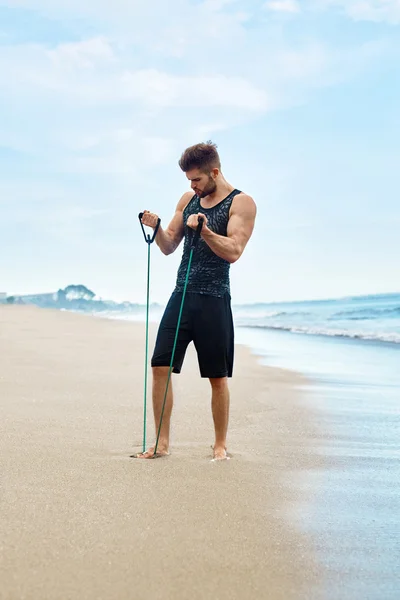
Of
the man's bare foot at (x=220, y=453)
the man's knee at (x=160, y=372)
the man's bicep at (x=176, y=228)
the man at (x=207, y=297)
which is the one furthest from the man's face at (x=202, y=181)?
the man's bare foot at (x=220, y=453)

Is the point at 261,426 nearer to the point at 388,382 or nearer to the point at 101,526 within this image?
the point at 101,526

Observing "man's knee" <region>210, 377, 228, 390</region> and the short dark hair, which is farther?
"man's knee" <region>210, 377, 228, 390</region>

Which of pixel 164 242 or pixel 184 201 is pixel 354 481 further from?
pixel 184 201

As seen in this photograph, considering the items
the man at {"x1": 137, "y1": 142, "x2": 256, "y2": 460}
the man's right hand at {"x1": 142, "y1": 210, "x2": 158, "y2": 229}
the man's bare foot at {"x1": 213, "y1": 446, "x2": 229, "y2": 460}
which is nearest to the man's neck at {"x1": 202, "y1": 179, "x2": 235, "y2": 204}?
the man at {"x1": 137, "y1": 142, "x2": 256, "y2": 460}

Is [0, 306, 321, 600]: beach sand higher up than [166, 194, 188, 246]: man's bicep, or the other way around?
[166, 194, 188, 246]: man's bicep

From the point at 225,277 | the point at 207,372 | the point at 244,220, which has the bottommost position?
the point at 207,372

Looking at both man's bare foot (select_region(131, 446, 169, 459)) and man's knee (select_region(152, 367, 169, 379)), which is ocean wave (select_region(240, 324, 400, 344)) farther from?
man's bare foot (select_region(131, 446, 169, 459))

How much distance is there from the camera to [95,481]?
10.9 feet

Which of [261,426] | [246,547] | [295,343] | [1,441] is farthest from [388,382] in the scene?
[295,343]

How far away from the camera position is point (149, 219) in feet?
13.3

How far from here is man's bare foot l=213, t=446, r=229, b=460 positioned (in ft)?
13.0

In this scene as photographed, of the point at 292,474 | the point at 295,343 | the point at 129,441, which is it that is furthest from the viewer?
the point at 295,343

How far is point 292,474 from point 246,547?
1206 millimetres

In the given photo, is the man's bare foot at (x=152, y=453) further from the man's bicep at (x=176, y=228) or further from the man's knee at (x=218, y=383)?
the man's bicep at (x=176, y=228)
